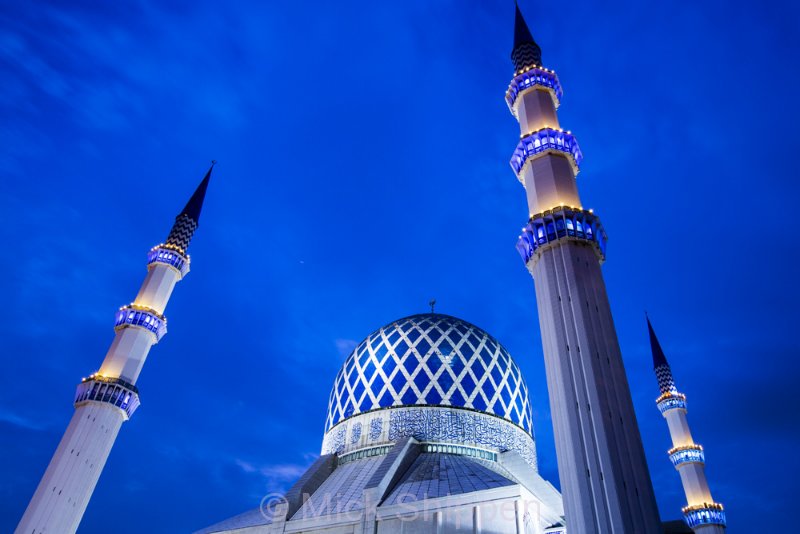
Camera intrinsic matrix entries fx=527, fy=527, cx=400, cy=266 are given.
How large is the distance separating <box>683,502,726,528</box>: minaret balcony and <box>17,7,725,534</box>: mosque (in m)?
0.06

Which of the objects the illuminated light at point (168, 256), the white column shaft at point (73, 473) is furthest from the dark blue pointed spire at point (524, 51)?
the white column shaft at point (73, 473)

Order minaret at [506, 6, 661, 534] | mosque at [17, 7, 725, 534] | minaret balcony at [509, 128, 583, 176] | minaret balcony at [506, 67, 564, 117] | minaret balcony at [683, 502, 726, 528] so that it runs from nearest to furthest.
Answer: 1. minaret at [506, 6, 661, 534]
2. mosque at [17, 7, 725, 534]
3. minaret balcony at [509, 128, 583, 176]
4. minaret balcony at [506, 67, 564, 117]
5. minaret balcony at [683, 502, 726, 528]

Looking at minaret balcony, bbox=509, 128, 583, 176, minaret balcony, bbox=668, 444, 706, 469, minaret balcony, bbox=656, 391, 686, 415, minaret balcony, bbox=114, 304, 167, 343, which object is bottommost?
minaret balcony, bbox=668, 444, 706, 469

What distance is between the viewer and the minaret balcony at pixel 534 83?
1720 centimetres

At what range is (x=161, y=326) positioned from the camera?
20531 mm

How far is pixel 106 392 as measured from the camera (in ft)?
58.5

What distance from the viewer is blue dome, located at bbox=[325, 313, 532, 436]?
Answer: 19047mm

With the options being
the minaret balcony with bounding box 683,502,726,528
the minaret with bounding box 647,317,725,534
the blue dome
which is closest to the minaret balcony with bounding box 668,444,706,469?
the minaret with bounding box 647,317,725,534

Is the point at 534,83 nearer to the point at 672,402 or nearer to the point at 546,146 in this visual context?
the point at 546,146

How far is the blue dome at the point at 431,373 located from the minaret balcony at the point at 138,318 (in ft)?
24.7

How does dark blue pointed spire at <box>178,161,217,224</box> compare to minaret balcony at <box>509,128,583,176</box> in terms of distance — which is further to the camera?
dark blue pointed spire at <box>178,161,217,224</box>

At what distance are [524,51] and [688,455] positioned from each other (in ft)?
59.1

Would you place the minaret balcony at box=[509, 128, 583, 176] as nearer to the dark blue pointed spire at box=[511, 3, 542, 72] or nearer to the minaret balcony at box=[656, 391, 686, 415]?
the dark blue pointed spire at box=[511, 3, 542, 72]

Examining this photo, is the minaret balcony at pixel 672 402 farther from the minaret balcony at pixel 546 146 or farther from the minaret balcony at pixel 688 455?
the minaret balcony at pixel 546 146
